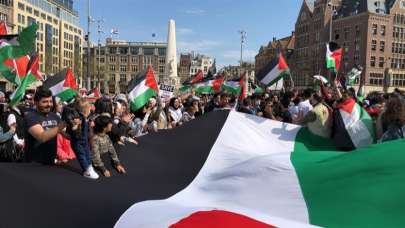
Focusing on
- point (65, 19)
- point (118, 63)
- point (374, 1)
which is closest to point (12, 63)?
point (374, 1)

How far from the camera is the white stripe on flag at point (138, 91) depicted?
986 centimetres

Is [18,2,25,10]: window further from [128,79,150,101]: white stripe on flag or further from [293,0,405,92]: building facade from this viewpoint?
[128,79,150,101]: white stripe on flag

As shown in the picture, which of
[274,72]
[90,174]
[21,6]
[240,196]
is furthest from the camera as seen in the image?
[21,6]

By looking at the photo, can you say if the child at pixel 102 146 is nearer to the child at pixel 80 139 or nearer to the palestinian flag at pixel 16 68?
the child at pixel 80 139

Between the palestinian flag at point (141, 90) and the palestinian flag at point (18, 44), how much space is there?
2532 millimetres

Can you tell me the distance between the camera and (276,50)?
12912cm

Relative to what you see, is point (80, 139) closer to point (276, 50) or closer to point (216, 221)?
point (216, 221)

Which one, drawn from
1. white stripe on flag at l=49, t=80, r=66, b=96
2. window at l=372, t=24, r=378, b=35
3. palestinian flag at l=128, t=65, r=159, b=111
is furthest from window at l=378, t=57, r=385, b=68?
palestinian flag at l=128, t=65, r=159, b=111

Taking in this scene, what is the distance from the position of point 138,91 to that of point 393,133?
18.4ft

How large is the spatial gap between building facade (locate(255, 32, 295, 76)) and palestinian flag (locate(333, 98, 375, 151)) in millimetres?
111955

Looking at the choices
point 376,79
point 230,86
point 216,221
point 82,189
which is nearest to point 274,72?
point 230,86

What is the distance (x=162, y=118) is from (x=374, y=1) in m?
93.6

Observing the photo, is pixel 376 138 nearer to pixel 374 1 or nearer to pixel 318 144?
pixel 318 144

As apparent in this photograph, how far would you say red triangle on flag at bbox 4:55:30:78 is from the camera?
814 cm
